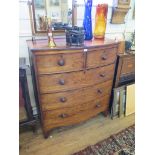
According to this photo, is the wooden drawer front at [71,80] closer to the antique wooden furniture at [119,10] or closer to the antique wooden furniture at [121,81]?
the antique wooden furniture at [121,81]

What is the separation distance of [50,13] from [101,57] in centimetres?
69

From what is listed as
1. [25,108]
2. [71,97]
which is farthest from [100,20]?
[25,108]

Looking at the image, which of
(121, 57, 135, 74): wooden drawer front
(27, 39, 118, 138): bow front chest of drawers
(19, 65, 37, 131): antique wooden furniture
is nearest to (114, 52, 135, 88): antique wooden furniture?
(121, 57, 135, 74): wooden drawer front

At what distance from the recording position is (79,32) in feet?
4.84

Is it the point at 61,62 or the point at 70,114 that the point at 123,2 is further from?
the point at 70,114

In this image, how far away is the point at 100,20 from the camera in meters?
1.84

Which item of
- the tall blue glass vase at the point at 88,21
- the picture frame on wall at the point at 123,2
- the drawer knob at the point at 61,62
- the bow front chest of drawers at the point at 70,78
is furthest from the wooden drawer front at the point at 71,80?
the picture frame on wall at the point at 123,2

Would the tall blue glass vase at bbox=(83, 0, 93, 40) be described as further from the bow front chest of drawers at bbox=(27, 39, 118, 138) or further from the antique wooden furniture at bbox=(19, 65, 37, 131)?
the antique wooden furniture at bbox=(19, 65, 37, 131)

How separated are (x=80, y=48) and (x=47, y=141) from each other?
3.40 ft

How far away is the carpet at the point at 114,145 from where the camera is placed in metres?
1.63

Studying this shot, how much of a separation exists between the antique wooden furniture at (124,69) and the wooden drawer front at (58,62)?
2.09 ft

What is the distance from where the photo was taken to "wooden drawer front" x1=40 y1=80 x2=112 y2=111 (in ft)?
5.18
